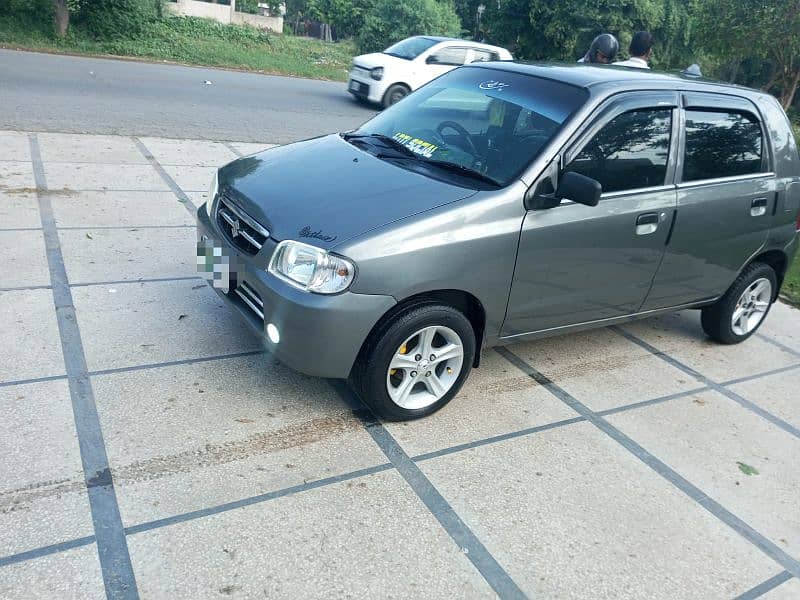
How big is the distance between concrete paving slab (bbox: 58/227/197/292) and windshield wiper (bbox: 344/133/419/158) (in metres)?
1.57

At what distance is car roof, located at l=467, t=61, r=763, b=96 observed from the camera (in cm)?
443

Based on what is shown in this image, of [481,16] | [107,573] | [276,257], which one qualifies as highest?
[481,16]

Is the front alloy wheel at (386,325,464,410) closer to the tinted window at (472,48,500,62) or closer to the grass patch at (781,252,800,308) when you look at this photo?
the grass patch at (781,252,800,308)

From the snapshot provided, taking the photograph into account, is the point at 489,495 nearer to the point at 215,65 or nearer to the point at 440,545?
the point at 440,545

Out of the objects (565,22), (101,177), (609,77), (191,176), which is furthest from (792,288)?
(565,22)

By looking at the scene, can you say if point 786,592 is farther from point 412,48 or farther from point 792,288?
point 412,48

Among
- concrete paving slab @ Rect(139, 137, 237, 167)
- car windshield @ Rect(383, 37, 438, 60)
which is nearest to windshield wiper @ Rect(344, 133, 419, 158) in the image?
concrete paving slab @ Rect(139, 137, 237, 167)

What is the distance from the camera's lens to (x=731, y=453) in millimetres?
4184

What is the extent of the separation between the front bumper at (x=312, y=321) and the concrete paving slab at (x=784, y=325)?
3927 millimetres

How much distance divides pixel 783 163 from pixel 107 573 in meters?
5.04

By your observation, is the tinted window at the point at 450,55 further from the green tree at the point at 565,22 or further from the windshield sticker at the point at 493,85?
the green tree at the point at 565,22

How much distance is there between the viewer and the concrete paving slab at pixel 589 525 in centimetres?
308

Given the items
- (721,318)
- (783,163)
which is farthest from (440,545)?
(783,163)

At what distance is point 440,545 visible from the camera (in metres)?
3.11
